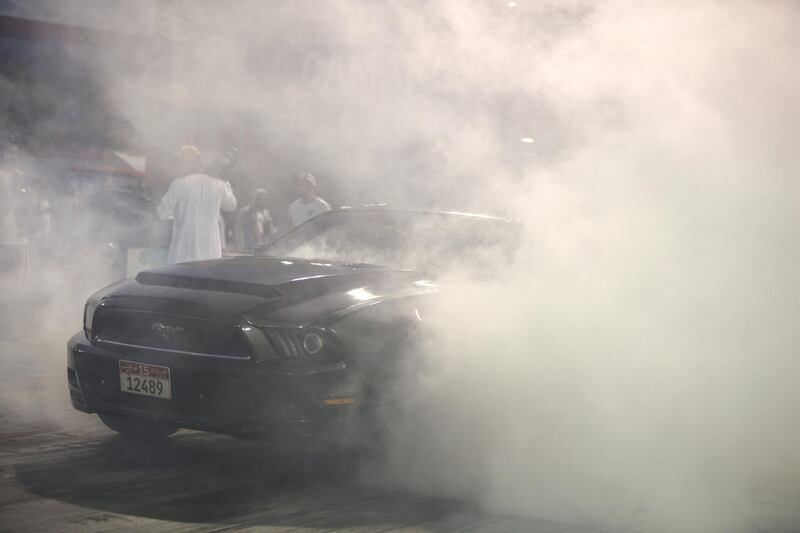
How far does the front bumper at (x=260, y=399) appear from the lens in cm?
404

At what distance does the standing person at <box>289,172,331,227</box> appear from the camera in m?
9.15

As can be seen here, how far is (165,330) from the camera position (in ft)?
14.2

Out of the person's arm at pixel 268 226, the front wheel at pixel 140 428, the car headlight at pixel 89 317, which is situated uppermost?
the person's arm at pixel 268 226

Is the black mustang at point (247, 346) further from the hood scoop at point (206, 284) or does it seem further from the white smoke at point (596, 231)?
the white smoke at point (596, 231)

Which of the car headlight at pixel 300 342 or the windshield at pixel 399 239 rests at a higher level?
the windshield at pixel 399 239

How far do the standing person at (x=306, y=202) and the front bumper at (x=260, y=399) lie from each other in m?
5.01

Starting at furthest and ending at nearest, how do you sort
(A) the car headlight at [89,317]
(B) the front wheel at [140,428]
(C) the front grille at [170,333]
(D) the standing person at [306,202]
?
(D) the standing person at [306,202]
(B) the front wheel at [140,428]
(A) the car headlight at [89,317]
(C) the front grille at [170,333]

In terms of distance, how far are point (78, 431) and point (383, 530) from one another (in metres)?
2.13

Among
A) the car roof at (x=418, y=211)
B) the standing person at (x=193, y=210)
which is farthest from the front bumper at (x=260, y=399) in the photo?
the standing person at (x=193, y=210)

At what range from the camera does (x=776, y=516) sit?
3855 millimetres

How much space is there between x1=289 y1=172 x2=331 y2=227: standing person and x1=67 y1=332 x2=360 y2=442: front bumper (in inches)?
197

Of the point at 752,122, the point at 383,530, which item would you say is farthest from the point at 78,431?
the point at 752,122

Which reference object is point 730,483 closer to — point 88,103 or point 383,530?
point 383,530

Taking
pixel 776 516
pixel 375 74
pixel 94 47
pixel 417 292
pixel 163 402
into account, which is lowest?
pixel 776 516
